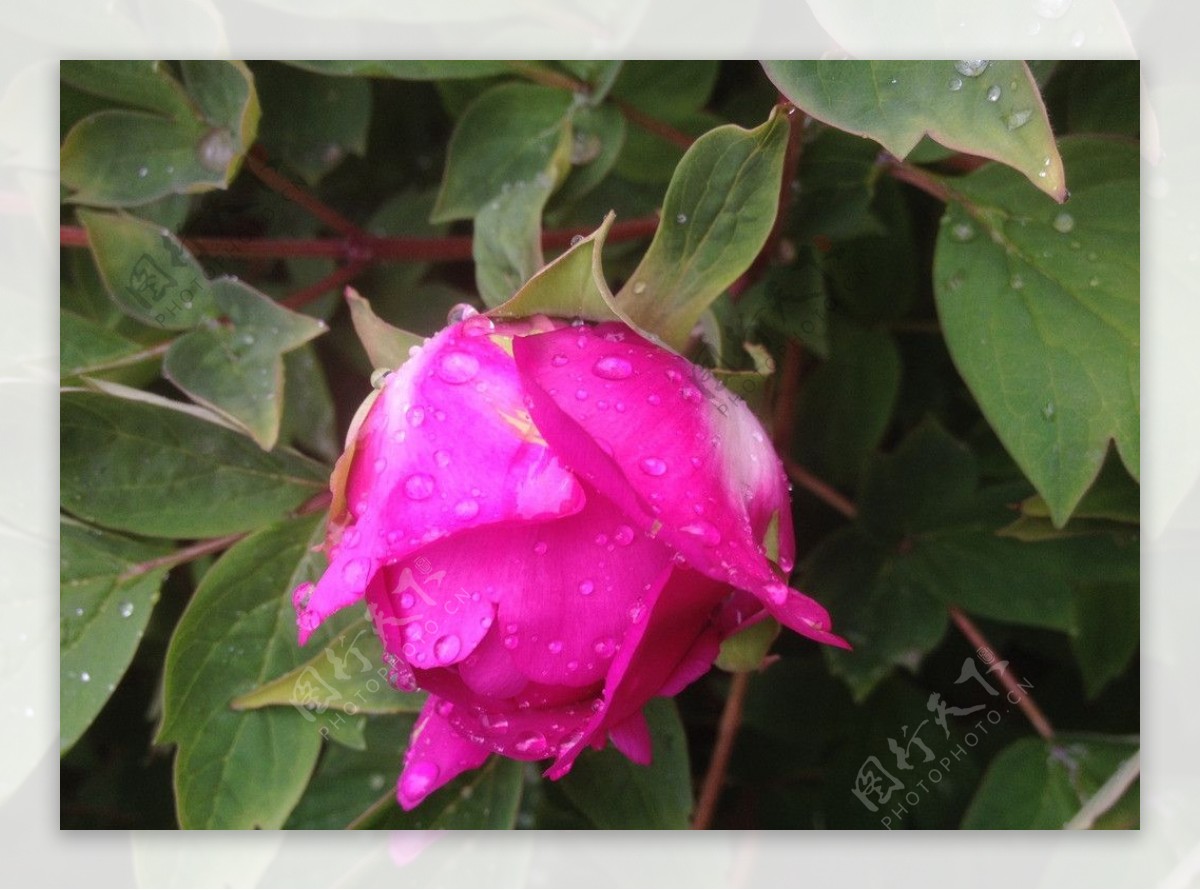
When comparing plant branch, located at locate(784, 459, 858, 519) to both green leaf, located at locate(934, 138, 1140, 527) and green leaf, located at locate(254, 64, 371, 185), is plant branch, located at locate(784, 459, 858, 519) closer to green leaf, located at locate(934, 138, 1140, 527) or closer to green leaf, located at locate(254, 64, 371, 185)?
green leaf, located at locate(934, 138, 1140, 527)

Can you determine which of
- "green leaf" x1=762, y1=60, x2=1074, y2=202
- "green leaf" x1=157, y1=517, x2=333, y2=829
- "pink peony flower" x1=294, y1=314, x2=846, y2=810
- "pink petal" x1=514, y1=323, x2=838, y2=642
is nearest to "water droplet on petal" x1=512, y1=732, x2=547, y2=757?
"pink peony flower" x1=294, y1=314, x2=846, y2=810

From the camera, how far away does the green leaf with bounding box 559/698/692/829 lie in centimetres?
65

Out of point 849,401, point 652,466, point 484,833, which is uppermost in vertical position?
point 652,466

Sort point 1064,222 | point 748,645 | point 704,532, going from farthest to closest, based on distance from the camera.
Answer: point 1064,222 → point 748,645 → point 704,532

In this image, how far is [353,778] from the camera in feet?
2.21

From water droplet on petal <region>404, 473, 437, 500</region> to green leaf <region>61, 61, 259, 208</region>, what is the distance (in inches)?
11.9

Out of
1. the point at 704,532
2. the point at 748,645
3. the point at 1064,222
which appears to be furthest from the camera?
the point at 1064,222

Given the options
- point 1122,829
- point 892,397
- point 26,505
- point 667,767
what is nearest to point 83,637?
point 26,505

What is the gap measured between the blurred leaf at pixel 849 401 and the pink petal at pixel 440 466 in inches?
11.8

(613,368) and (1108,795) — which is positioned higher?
(613,368)

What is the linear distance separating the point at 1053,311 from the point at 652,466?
0.30 metres

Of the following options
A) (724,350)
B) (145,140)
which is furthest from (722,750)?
(145,140)

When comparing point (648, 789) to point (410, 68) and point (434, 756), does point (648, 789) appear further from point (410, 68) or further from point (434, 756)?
point (410, 68)

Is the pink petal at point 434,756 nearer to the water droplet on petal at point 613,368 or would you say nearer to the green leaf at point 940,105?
the water droplet on petal at point 613,368
